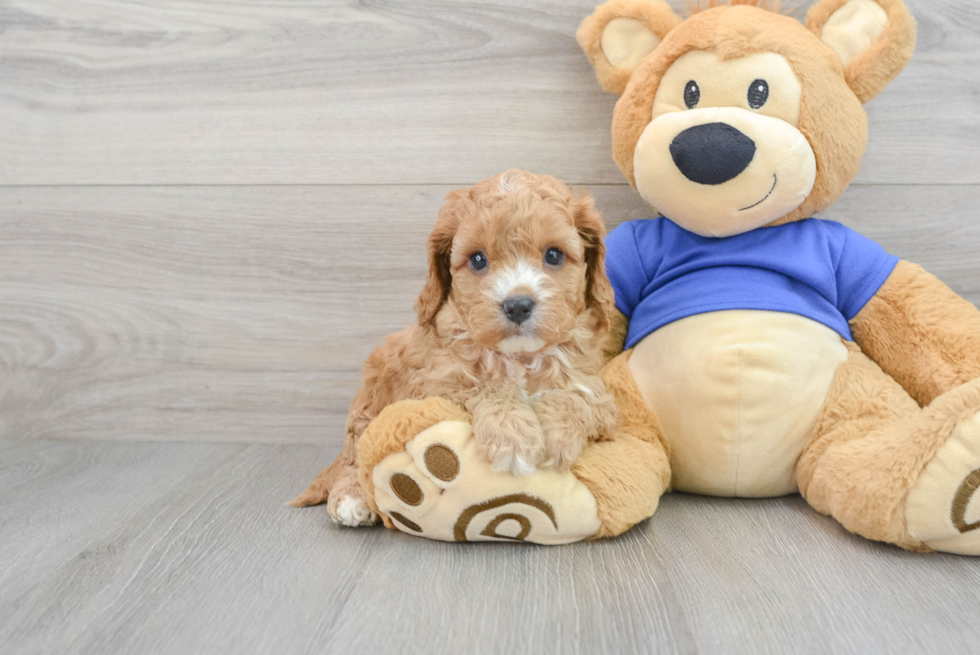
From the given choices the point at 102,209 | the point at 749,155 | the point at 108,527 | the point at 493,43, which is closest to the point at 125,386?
the point at 102,209

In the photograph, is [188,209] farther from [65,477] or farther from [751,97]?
[751,97]

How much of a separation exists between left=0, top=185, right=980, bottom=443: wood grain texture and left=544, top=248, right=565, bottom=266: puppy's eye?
460 mm

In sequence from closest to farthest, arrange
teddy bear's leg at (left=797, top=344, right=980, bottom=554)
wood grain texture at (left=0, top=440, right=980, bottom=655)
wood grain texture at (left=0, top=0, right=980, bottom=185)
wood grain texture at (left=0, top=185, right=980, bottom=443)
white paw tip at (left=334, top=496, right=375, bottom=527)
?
wood grain texture at (left=0, top=440, right=980, bottom=655) → teddy bear's leg at (left=797, top=344, right=980, bottom=554) → white paw tip at (left=334, top=496, right=375, bottom=527) → wood grain texture at (left=0, top=0, right=980, bottom=185) → wood grain texture at (left=0, top=185, right=980, bottom=443)

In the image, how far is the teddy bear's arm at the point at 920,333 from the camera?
1.07 m

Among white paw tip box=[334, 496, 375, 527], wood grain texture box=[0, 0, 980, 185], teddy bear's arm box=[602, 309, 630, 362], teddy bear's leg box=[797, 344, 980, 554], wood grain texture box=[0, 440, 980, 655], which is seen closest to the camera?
wood grain texture box=[0, 440, 980, 655]

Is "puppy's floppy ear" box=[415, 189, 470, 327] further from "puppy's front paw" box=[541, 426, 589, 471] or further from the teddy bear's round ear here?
the teddy bear's round ear

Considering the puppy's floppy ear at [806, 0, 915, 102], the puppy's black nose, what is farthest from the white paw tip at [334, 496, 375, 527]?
the puppy's floppy ear at [806, 0, 915, 102]

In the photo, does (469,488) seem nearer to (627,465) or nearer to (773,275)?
(627,465)

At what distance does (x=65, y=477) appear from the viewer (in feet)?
4.46

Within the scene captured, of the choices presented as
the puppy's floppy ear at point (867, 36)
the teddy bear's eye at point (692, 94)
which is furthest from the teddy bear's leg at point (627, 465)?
the puppy's floppy ear at point (867, 36)

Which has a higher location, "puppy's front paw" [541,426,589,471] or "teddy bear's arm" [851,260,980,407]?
"teddy bear's arm" [851,260,980,407]

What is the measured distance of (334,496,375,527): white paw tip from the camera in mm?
1080

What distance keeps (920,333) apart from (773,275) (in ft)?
0.80

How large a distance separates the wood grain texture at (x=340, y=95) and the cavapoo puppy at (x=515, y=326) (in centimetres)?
42
